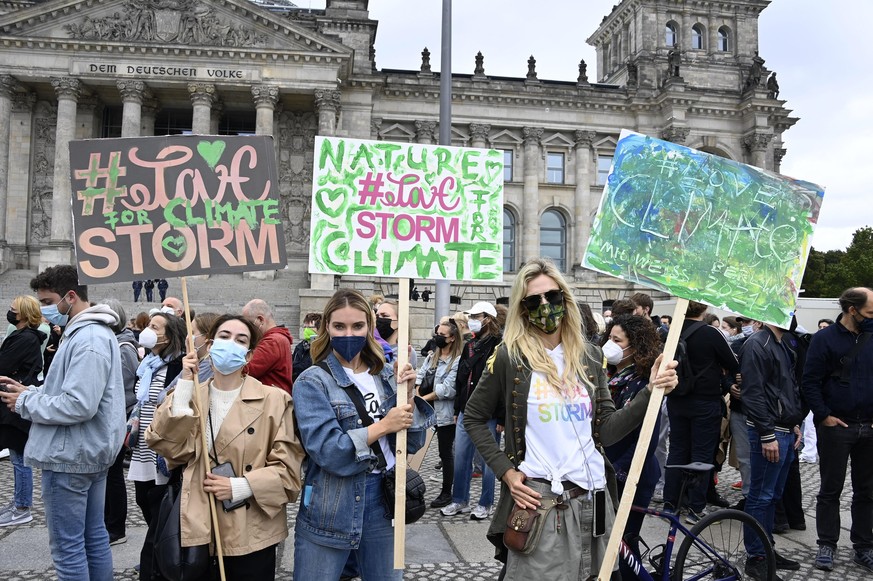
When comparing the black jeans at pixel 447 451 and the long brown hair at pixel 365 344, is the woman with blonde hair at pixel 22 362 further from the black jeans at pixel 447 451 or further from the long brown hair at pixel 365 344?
the long brown hair at pixel 365 344

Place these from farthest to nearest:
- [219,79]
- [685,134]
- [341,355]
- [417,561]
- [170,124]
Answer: [685,134] → [170,124] → [219,79] → [417,561] → [341,355]

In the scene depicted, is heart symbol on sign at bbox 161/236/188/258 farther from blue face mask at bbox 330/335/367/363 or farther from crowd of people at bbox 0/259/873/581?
blue face mask at bbox 330/335/367/363

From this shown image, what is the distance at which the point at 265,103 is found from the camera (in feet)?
107

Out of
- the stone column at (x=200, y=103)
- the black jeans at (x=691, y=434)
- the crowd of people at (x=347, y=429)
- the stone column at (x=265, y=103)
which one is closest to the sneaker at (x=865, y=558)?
the crowd of people at (x=347, y=429)

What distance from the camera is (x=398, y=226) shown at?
4262 mm

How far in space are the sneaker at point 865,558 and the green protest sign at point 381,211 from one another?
4.45 meters

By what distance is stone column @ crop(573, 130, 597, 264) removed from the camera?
39.5 m

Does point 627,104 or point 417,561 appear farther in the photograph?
point 627,104

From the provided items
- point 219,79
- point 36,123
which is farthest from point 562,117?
point 36,123

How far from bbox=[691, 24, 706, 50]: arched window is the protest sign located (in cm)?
4874

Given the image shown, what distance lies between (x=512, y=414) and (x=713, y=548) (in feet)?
6.96

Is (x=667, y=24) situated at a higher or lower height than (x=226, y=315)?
higher

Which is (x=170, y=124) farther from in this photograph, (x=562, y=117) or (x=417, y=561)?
(x=417, y=561)

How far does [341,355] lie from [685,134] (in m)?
39.7
